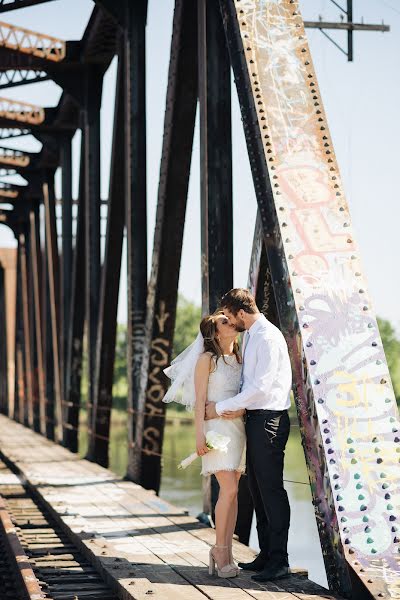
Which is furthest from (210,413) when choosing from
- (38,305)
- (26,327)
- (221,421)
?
(26,327)

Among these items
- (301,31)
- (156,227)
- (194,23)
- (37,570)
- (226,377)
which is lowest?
(37,570)

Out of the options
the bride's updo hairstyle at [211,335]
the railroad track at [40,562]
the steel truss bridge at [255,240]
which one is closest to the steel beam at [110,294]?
the steel truss bridge at [255,240]

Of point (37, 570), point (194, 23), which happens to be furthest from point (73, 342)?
point (37, 570)

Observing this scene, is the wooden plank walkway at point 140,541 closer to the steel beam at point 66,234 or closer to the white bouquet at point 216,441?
the white bouquet at point 216,441

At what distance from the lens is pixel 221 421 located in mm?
5273

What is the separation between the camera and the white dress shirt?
16.7 ft

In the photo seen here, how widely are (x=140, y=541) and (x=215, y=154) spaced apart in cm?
286

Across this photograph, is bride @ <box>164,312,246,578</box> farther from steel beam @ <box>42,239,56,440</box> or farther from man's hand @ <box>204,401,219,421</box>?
steel beam @ <box>42,239,56,440</box>

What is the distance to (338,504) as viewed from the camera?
4.77 metres

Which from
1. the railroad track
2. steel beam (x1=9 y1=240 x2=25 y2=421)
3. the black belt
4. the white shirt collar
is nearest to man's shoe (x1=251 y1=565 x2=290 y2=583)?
the black belt

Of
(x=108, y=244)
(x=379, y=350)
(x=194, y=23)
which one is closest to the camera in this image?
(x=379, y=350)

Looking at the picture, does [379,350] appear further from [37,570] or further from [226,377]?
[37,570]

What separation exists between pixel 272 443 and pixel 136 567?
1.25 metres

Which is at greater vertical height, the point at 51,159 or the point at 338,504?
the point at 51,159
